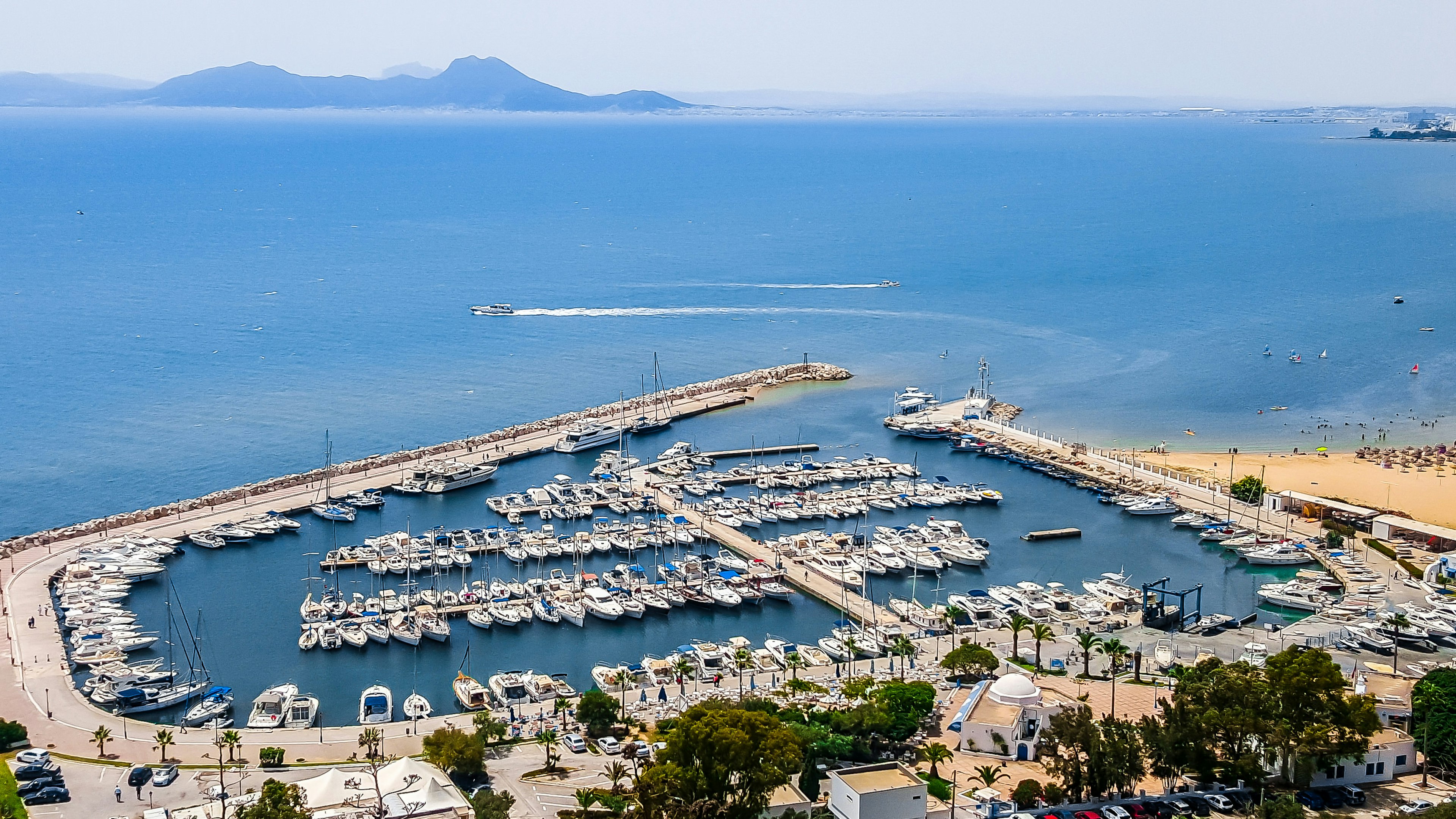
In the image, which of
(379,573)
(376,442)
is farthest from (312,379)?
(379,573)

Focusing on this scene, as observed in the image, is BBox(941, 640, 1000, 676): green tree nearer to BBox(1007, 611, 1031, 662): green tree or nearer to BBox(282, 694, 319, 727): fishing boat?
BBox(1007, 611, 1031, 662): green tree

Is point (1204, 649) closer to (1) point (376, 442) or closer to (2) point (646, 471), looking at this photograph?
(2) point (646, 471)

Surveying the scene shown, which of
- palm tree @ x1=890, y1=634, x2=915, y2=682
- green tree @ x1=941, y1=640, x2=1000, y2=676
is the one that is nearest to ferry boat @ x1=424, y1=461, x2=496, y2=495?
palm tree @ x1=890, y1=634, x2=915, y2=682

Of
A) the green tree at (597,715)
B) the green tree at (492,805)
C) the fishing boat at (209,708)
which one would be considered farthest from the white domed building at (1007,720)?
the fishing boat at (209,708)

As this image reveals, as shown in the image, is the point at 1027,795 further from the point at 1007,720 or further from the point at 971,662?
the point at 971,662

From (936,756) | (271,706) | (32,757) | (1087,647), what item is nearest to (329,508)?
(271,706)

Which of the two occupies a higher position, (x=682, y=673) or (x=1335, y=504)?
(x=682, y=673)
